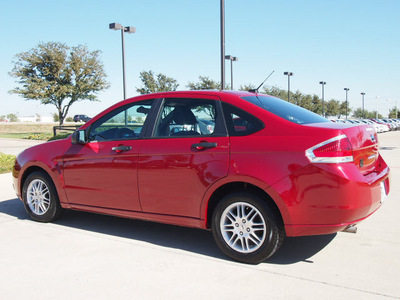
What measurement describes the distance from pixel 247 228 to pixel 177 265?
0.76 meters

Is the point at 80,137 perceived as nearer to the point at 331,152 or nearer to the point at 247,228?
the point at 247,228

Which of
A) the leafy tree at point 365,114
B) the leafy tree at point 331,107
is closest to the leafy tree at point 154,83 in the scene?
the leafy tree at point 331,107

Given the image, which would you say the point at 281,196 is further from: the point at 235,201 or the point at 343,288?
the point at 343,288

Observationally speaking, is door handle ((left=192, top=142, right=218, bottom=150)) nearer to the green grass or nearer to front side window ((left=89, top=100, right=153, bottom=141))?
front side window ((left=89, top=100, right=153, bottom=141))

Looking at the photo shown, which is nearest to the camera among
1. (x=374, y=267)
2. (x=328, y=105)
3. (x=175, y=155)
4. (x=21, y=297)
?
(x=21, y=297)

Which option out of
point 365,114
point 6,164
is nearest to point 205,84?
point 6,164

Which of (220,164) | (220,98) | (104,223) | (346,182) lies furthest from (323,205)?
(104,223)

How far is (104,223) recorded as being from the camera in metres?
5.71

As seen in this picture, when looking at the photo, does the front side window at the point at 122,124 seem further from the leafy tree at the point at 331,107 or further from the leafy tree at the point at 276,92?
the leafy tree at the point at 331,107

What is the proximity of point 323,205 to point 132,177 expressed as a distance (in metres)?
2.07

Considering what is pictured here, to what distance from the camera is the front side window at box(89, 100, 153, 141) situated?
189 inches

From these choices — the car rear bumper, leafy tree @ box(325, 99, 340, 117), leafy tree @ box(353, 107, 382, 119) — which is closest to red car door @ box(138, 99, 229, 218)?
the car rear bumper

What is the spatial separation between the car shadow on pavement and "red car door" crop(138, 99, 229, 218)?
0.50 meters

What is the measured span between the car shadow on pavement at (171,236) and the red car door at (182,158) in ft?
1.64
